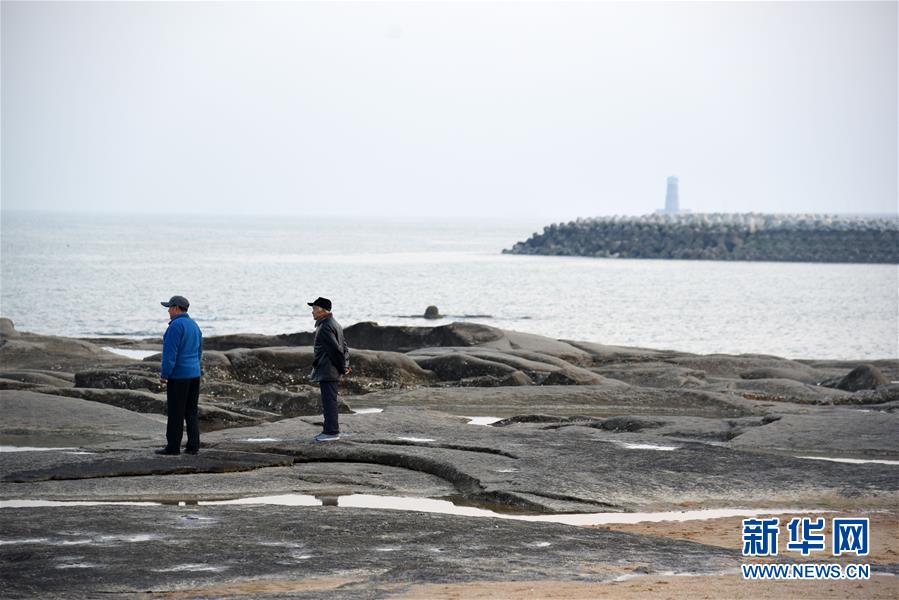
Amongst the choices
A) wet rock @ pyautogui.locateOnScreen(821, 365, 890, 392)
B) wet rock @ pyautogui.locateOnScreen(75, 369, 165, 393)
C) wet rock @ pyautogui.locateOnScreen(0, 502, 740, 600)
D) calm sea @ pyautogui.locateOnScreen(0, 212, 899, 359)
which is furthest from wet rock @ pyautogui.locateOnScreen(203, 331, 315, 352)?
wet rock @ pyautogui.locateOnScreen(0, 502, 740, 600)

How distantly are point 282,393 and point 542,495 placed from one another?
8247 mm

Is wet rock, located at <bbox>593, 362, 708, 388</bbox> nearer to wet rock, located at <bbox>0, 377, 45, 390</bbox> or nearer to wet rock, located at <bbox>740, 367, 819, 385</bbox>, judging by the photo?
wet rock, located at <bbox>740, 367, 819, 385</bbox>

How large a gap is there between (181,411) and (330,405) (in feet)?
6.48

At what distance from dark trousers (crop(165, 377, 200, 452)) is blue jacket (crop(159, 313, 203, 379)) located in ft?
0.35

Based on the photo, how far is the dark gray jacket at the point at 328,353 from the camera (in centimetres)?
1545

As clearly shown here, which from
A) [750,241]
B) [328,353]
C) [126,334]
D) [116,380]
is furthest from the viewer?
[750,241]

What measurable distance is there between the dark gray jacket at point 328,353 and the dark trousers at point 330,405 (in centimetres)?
9

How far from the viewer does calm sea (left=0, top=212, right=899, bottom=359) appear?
48.7 m

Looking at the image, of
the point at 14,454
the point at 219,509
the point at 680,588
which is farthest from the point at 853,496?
the point at 14,454

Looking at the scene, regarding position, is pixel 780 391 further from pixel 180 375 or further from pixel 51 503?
pixel 51 503

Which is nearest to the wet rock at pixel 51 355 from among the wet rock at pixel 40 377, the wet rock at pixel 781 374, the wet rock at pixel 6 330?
the wet rock at pixel 6 330

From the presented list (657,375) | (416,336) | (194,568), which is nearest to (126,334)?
(416,336)

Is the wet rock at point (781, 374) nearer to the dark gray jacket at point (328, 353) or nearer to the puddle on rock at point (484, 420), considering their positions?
the puddle on rock at point (484, 420)

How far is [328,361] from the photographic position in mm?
15500
